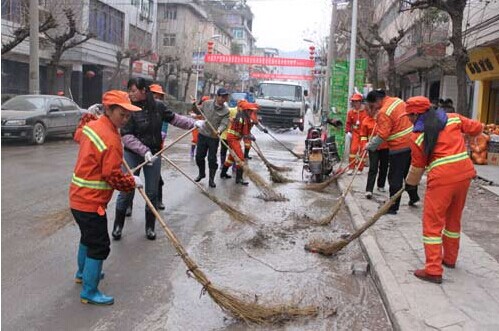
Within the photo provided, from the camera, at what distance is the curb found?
4062 mm

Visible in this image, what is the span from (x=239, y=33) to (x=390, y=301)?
9863cm

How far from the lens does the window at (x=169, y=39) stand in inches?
2013

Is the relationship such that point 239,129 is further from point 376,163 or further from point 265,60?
point 265,60

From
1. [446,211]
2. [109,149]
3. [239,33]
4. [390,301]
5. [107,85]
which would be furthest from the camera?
[239,33]

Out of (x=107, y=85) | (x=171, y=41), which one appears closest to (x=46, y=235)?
(x=107, y=85)

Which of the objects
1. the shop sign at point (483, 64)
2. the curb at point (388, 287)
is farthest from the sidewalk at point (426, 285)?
the shop sign at point (483, 64)

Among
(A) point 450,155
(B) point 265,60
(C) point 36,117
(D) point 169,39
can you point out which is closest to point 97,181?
(A) point 450,155

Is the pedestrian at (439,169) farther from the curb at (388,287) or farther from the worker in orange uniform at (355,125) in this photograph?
the worker in orange uniform at (355,125)

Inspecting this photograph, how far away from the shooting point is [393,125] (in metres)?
8.05

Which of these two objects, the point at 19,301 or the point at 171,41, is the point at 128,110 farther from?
the point at 171,41

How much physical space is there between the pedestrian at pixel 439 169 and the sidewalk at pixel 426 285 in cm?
26

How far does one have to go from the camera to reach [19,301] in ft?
14.2

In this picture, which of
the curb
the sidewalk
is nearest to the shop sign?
the sidewalk

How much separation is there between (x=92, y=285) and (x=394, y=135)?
17.5ft
